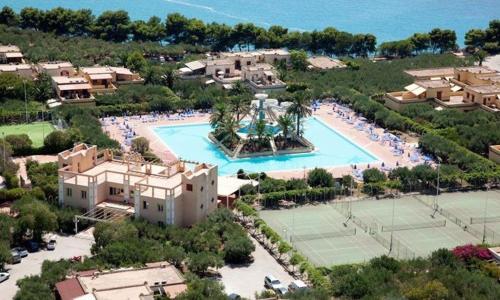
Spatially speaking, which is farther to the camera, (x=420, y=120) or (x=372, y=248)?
(x=420, y=120)

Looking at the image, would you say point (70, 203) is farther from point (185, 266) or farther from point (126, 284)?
point (126, 284)

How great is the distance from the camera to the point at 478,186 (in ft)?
152

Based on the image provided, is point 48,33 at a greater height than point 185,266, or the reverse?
point 48,33

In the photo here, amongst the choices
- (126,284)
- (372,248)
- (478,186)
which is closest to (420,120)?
(478,186)

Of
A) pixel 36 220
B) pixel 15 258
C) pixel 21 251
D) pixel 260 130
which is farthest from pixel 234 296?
pixel 260 130

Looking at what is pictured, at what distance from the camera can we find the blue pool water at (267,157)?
166ft

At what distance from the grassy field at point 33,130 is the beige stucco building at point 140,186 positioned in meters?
12.3

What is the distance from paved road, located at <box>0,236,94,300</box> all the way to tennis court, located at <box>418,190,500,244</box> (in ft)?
56.3

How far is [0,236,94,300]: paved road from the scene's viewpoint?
3288cm

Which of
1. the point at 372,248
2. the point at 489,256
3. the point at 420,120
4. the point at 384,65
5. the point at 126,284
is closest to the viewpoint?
the point at 126,284

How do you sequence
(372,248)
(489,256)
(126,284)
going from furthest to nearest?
(372,248), (489,256), (126,284)

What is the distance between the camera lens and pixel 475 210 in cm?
4303

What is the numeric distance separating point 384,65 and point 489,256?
38848 millimetres

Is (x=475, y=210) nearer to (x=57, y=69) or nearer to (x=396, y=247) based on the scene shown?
(x=396, y=247)
